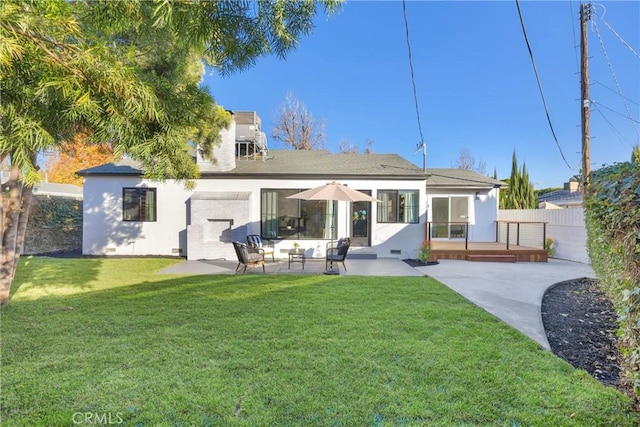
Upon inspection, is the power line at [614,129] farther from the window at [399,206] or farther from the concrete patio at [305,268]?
the concrete patio at [305,268]

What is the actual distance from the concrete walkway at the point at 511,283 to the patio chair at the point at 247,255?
503 centimetres

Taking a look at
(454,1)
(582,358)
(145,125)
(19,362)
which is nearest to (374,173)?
(454,1)

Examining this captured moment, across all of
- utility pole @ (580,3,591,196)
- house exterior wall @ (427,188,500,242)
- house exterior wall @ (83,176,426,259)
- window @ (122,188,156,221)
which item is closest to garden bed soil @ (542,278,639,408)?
house exterior wall @ (83,176,426,259)

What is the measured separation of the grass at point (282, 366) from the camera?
8.02 ft

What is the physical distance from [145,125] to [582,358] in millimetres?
5492

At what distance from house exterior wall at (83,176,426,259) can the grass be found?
236 inches

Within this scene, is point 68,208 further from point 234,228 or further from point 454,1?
point 454,1

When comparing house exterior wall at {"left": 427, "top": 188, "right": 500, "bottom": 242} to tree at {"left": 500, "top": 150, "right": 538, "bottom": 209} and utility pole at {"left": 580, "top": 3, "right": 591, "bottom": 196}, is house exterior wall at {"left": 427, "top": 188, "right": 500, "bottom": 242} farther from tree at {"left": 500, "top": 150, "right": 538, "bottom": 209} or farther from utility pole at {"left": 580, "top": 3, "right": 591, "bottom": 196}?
tree at {"left": 500, "top": 150, "right": 538, "bottom": 209}

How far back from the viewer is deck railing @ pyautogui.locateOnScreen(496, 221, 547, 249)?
11906 millimetres

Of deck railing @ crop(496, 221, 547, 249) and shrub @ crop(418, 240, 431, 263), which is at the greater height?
deck railing @ crop(496, 221, 547, 249)

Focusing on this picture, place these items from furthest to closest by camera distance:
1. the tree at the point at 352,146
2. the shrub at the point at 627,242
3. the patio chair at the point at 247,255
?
the tree at the point at 352,146
the patio chair at the point at 247,255
the shrub at the point at 627,242

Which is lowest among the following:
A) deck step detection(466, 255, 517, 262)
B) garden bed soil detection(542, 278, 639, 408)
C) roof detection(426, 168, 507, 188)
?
garden bed soil detection(542, 278, 639, 408)

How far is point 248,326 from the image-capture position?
14.2 feet

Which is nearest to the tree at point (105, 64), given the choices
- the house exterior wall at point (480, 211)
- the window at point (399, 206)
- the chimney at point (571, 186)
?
the window at point (399, 206)
